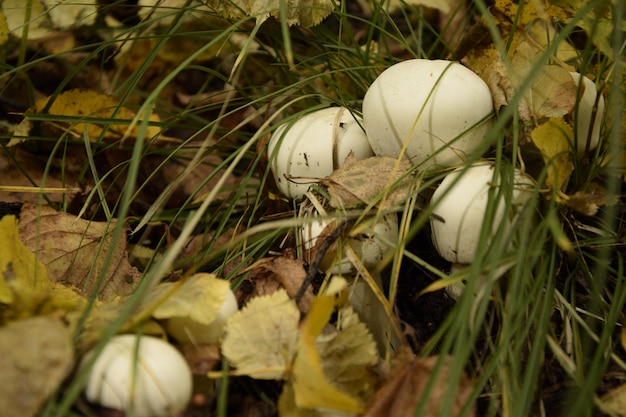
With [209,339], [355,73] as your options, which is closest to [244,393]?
[209,339]

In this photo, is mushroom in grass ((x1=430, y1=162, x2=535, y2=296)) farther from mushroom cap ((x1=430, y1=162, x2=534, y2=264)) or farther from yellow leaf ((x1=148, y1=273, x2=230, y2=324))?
yellow leaf ((x1=148, y1=273, x2=230, y2=324))

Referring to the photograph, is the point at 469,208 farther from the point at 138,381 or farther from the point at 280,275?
the point at 138,381

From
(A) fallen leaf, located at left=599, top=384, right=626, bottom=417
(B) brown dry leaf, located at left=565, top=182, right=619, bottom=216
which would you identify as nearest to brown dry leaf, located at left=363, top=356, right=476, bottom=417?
(A) fallen leaf, located at left=599, top=384, right=626, bottom=417

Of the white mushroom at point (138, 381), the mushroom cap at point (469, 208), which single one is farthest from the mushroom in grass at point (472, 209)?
the white mushroom at point (138, 381)

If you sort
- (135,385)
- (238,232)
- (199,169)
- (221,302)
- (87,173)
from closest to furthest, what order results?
(135,385) < (221,302) < (238,232) < (87,173) < (199,169)

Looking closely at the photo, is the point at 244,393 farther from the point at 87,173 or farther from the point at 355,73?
the point at 87,173

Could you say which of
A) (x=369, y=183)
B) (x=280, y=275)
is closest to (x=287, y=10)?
(x=369, y=183)
